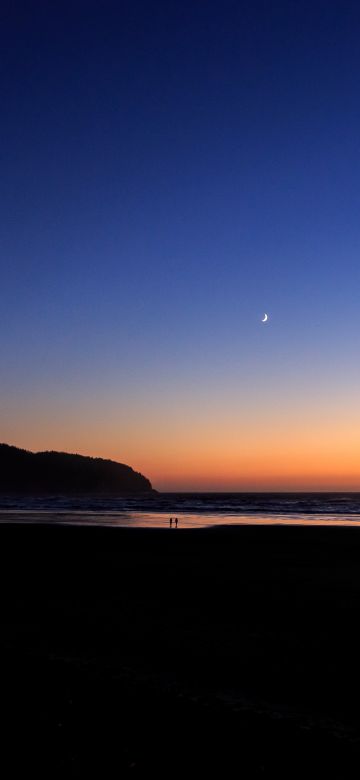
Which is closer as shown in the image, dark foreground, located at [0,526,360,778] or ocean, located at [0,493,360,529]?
dark foreground, located at [0,526,360,778]

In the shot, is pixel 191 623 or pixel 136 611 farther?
pixel 136 611

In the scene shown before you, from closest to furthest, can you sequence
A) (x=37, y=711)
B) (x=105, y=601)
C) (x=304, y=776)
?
(x=304, y=776) < (x=37, y=711) < (x=105, y=601)

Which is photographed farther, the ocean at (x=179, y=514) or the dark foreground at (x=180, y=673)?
Answer: the ocean at (x=179, y=514)

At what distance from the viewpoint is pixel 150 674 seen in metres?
7.29

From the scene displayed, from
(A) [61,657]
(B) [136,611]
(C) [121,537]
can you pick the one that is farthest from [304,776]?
(C) [121,537]

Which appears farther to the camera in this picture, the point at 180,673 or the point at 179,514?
the point at 179,514

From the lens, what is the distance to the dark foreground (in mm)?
4922

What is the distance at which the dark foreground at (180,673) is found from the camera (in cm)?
492

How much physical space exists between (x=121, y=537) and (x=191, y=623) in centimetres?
1940

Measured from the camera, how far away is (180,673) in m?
7.43

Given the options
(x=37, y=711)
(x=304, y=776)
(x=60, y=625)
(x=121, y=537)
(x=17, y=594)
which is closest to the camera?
(x=304, y=776)

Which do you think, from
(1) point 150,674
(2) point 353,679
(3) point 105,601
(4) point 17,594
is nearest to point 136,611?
(3) point 105,601

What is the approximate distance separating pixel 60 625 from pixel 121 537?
19.5 metres

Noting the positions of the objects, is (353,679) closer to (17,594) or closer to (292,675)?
(292,675)
